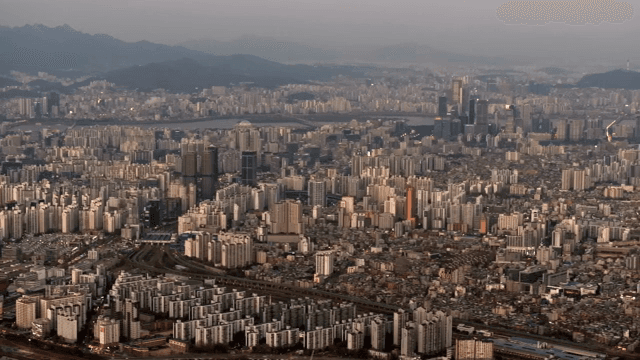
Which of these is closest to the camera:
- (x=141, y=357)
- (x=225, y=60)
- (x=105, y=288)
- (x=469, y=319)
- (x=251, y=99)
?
(x=141, y=357)

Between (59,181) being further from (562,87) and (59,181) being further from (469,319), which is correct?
(562,87)

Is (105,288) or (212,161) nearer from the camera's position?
(105,288)

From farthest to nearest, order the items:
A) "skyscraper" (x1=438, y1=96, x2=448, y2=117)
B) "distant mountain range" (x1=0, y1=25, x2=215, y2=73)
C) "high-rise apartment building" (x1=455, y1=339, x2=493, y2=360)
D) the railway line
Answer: "distant mountain range" (x1=0, y1=25, x2=215, y2=73) → "skyscraper" (x1=438, y1=96, x2=448, y2=117) → the railway line → "high-rise apartment building" (x1=455, y1=339, x2=493, y2=360)

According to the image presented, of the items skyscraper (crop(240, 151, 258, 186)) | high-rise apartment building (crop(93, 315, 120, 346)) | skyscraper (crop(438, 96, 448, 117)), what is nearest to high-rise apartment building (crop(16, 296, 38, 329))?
high-rise apartment building (crop(93, 315, 120, 346))

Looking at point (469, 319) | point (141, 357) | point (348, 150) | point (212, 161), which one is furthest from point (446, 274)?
point (348, 150)

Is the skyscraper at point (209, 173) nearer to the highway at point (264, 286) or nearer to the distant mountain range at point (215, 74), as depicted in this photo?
the highway at point (264, 286)

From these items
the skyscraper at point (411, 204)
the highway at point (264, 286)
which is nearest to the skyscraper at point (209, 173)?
the skyscraper at point (411, 204)

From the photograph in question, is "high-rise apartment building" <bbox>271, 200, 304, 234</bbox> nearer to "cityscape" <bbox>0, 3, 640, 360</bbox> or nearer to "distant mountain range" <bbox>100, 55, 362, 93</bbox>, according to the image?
"cityscape" <bbox>0, 3, 640, 360</bbox>
